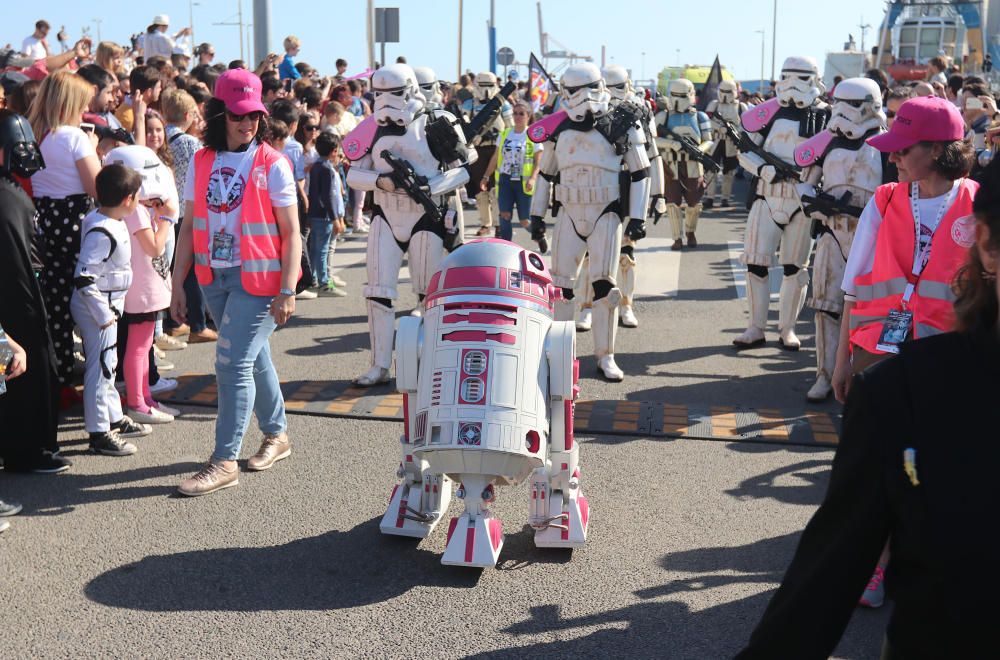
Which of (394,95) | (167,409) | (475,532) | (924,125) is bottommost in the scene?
(167,409)

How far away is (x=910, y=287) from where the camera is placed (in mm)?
3934

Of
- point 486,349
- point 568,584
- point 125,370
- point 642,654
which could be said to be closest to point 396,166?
point 125,370

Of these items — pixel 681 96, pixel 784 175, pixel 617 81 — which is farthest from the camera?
pixel 681 96

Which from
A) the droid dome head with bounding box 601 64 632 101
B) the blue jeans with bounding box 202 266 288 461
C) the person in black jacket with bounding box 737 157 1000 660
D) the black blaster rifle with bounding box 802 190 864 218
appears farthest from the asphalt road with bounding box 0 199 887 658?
the droid dome head with bounding box 601 64 632 101

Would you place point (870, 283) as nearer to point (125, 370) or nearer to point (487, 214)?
point (125, 370)

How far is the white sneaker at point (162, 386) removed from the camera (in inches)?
279

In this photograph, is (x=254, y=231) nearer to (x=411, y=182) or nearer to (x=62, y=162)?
(x=62, y=162)

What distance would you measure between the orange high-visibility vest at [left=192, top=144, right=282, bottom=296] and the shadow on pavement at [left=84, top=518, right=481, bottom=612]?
1309mm

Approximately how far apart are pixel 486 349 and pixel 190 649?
1592 mm

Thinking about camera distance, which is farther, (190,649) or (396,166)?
(396,166)

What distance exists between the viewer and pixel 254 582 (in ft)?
14.3

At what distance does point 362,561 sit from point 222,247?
172 cm

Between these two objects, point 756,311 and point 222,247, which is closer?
point 222,247

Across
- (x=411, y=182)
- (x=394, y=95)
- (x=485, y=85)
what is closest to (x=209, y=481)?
(x=411, y=182)
